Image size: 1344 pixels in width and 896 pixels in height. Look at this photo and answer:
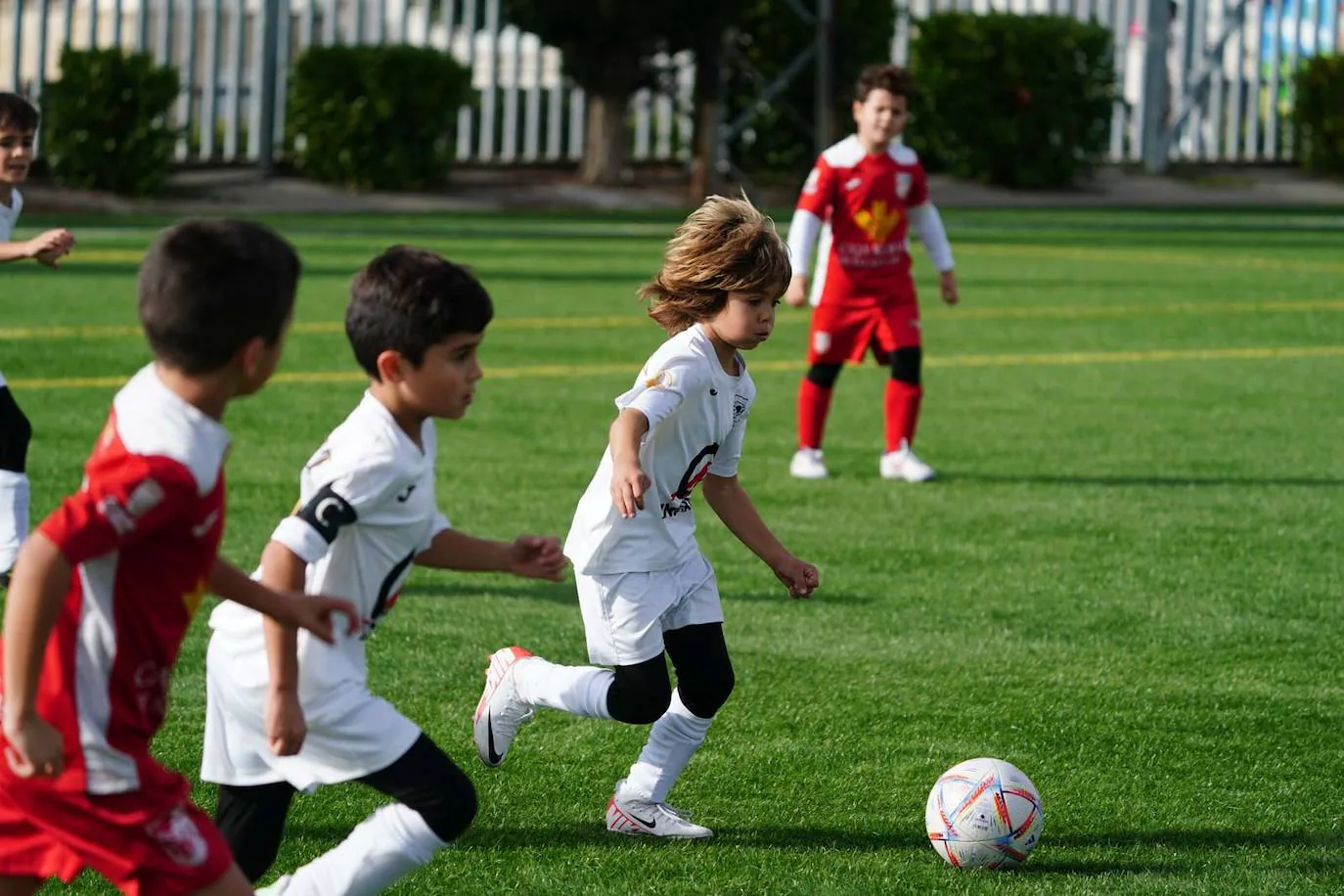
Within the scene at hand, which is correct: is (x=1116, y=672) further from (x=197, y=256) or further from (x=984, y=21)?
(x=984, y=21)

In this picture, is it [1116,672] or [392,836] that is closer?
[392,836]

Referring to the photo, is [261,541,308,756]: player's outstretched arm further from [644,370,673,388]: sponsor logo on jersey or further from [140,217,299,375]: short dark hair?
[644,370,673,388]: sponsor logo on jersey

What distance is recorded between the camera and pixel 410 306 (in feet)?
11.0

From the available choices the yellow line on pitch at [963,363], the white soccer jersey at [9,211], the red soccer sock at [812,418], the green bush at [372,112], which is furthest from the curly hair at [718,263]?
the green bush at [372,112]

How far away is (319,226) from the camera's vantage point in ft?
76.6

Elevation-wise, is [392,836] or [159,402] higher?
[159,402]

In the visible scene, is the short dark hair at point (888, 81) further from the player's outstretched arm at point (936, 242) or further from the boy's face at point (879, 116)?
the player's outstretched arm at point (936, 242)

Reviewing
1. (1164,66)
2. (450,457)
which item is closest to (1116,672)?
(450,457)

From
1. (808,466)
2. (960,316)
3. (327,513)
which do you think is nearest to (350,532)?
(327,513)

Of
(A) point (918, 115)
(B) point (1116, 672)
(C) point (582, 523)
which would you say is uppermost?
(A) point (918, 115)

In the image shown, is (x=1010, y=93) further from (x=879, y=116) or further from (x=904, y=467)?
(x=904, y=467)

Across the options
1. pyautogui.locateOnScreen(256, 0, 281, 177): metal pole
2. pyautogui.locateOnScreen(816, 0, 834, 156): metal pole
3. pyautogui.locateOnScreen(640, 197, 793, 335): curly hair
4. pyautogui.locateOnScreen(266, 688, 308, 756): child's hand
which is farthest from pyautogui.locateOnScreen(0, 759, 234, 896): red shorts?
pyautogui.locateOnScreen(816, 0, 834, 156): metal pole

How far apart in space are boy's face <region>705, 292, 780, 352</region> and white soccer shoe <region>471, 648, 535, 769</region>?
0.96 metres

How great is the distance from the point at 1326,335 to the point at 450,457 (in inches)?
313
